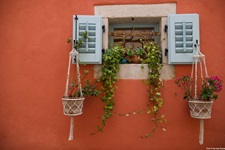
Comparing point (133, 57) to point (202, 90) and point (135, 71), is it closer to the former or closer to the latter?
point (135, 71)

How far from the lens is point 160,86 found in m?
2.79

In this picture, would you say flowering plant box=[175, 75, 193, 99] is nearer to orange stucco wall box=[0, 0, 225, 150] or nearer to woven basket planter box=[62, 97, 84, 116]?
orange stucco wall box=[0, 0, 225, 150]

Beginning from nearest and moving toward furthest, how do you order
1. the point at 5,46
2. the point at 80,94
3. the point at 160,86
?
the point at 80,94 < the point at 160,86 < the point at 5,46

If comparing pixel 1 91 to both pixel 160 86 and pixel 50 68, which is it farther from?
pixel 160 86

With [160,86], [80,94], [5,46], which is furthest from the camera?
[5,46]

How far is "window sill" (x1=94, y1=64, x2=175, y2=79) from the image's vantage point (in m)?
2.83

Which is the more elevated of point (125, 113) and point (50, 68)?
point (50, 68)

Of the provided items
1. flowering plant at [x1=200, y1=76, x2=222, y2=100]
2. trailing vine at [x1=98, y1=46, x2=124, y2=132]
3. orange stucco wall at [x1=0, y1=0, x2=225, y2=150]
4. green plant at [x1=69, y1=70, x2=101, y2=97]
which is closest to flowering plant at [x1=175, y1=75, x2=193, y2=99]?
orange stucco wall at [x1=0, y1=0, x2=225, y2=150]

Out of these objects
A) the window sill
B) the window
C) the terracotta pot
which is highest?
the window

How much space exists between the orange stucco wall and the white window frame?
0.09m

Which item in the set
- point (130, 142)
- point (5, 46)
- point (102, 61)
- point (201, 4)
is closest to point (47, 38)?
point (5, 46)

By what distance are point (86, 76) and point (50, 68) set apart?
22.8 inches

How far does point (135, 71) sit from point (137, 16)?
84 centimetres

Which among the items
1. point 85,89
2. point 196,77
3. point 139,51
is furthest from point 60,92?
point 196,77
